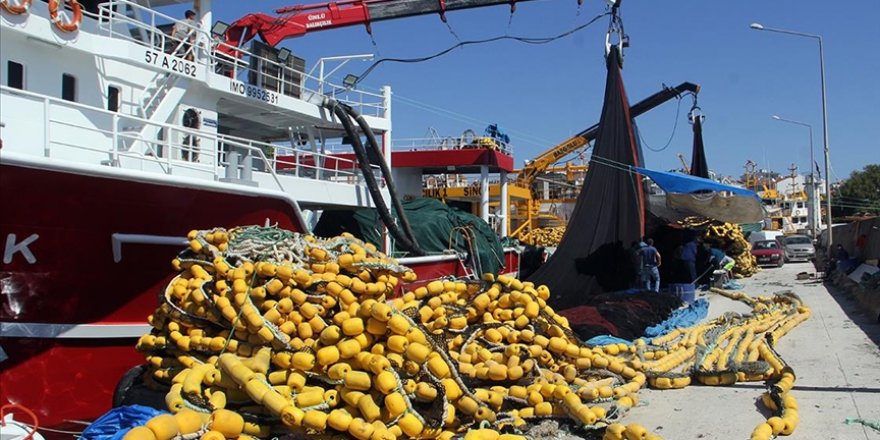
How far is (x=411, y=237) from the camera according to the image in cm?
1087

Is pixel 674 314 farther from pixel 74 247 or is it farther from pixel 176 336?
pixel 74 247

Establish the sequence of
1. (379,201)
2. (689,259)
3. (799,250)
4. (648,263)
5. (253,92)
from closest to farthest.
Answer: (253,92)
(379,201)
(648,263)
(689,259)
(799,250)

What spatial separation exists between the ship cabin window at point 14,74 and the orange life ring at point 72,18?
0.60m

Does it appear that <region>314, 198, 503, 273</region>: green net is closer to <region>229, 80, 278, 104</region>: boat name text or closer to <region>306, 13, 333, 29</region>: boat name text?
<region>229, 80, 278, 104</region>: boat name text

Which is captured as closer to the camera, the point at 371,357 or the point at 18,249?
the point at 371,357

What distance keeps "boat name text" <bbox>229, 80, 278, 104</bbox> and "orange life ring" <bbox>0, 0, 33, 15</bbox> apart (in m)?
2.88

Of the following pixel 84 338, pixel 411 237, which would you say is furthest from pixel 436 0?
pixel 84 338

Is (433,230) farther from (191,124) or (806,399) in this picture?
(806,399)

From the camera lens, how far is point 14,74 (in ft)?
23.8

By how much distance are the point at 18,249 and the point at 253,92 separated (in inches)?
179

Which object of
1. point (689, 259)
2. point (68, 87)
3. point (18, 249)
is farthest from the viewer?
point (689, 259)

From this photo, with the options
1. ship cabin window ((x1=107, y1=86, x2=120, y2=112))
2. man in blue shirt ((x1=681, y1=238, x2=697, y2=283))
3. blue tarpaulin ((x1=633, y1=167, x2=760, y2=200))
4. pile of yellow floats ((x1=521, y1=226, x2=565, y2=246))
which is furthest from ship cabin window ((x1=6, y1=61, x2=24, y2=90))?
pile of yellow floats ((x1=521, y1=226, x2=565, y2=246))

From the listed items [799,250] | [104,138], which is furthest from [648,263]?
[799,250]

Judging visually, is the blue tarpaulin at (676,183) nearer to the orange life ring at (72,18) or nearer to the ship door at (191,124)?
the ship door at (191,124)
